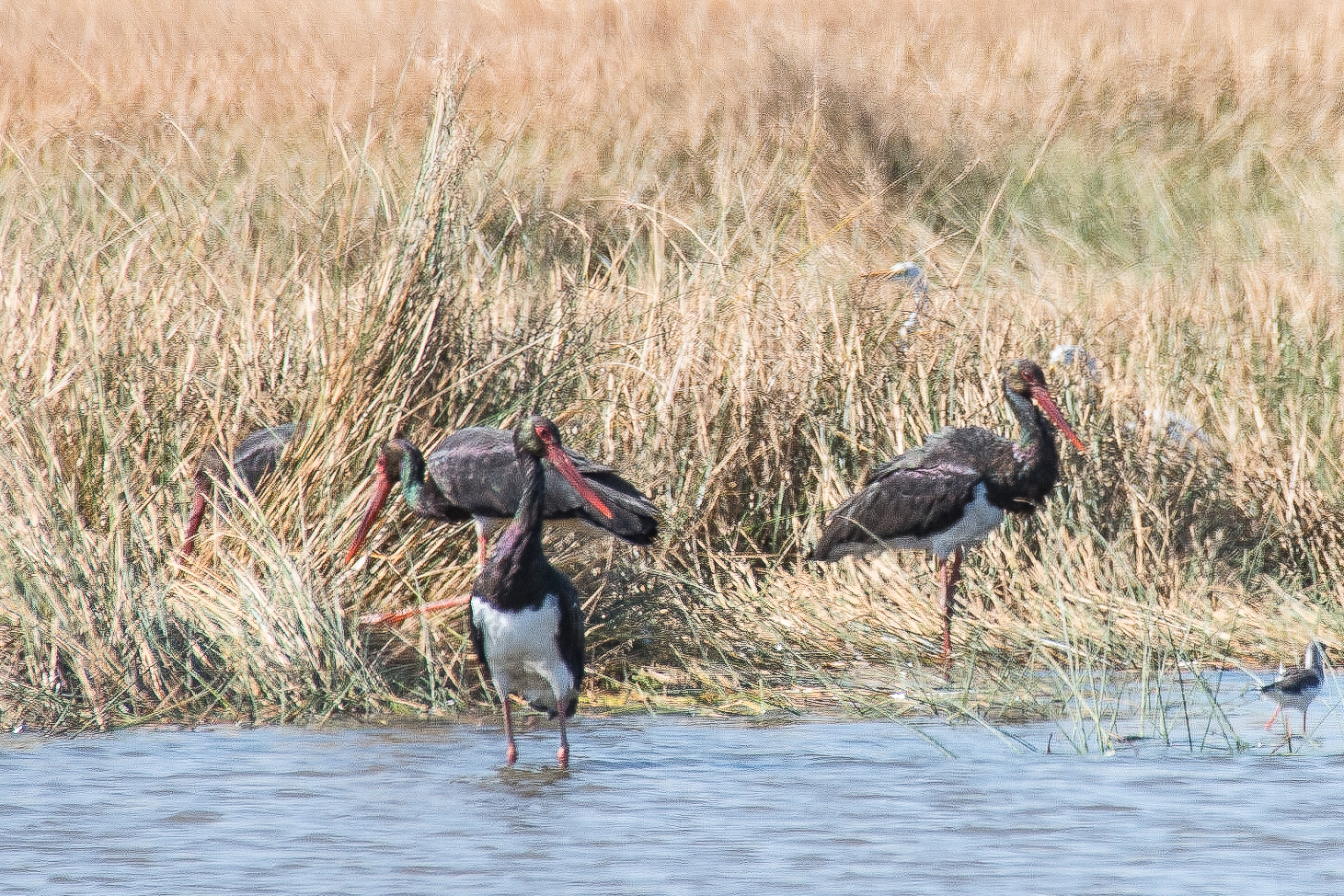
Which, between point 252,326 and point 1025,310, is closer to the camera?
point 252,326

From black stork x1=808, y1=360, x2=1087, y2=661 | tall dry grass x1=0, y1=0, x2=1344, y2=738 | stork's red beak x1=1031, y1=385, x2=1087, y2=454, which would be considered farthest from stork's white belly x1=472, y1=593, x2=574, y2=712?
stork's red beak x1=1031, y1=385, x2=1087, y2=454

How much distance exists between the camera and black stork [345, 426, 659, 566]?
687 cm

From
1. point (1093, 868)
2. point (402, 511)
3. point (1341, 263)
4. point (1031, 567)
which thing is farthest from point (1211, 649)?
point (1341, 263)

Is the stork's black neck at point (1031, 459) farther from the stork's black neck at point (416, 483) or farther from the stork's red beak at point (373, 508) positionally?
the stork's red beak at point (373, 508)

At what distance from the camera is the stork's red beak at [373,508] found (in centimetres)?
693

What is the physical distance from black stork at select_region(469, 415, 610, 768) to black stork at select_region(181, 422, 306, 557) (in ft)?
4.52

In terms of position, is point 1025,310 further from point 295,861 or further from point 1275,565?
point 295,861

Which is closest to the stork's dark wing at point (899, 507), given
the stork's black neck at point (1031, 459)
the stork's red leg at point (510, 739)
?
the stork's black neck at point (1031, 459)

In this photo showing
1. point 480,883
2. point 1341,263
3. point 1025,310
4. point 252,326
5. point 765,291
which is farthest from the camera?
point 1341,263

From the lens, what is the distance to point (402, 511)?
720 cm

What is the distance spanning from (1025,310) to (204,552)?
4.85 m

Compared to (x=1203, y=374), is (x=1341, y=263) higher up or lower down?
higher up

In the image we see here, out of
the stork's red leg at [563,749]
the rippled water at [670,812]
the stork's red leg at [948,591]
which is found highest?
the stork's red leg at [948,591]

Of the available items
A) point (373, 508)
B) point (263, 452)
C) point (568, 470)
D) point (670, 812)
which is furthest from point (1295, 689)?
point (263, 452)
